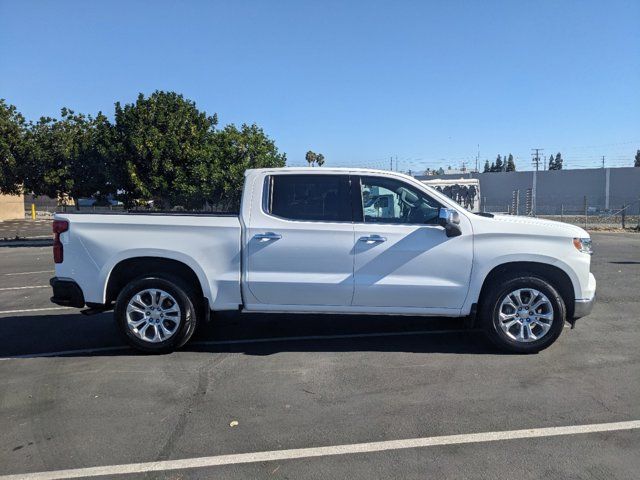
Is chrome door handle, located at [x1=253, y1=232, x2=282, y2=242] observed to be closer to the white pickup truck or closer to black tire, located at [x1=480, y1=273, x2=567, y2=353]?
the white pickup truck

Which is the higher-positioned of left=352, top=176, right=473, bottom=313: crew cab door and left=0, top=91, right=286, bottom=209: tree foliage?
left=0, top=91, right=286, bottom=209: tree foliage

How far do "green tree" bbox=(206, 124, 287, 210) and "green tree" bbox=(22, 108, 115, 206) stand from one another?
5.19 m

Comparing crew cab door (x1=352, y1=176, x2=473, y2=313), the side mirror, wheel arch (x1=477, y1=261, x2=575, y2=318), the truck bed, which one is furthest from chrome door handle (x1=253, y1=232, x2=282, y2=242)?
wheel arch (x1=477, y1=261, x2=575, y2=318)

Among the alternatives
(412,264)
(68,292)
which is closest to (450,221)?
(412,264)

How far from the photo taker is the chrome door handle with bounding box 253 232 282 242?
18.6 feet

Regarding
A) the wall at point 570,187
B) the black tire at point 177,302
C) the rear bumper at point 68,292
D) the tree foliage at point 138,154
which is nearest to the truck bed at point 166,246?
the rear bumper at point 68,292

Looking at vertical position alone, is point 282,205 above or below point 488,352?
above

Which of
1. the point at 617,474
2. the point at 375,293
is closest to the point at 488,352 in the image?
the point at 375,293

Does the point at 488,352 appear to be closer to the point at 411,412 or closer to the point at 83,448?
the point at 411,412

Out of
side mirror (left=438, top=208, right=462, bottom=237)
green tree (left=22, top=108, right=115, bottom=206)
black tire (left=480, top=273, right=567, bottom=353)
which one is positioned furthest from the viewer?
green tree (left=22, top=108, right=115, bottom=206)

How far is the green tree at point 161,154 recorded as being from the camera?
22391mm

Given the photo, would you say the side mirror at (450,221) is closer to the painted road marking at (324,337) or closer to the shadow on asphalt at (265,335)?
the shadow on asphalt at (265,335)

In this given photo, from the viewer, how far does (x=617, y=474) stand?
11.0 ft

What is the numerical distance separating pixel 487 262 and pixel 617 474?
259 cm
